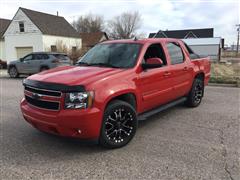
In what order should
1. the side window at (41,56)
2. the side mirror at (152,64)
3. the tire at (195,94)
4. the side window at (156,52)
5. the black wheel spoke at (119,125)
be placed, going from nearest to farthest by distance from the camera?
the black wheel spoke at (119,125), the side mirror at (152,64), the side window at (156,52), the tire at (195,94), the side window at (41,56)

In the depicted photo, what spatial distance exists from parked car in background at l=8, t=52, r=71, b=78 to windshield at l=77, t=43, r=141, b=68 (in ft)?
30.5

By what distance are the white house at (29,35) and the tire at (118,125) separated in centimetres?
2447

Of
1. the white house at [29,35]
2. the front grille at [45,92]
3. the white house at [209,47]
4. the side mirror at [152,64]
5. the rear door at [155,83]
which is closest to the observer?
the front grille at [45,92]

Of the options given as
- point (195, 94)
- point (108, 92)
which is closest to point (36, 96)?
point (108, 92)

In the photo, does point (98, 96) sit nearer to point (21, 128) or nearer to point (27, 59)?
point (21, 128)

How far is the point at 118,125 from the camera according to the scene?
3994 millimetres

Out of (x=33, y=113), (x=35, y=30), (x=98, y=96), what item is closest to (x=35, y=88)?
(x=33, y=113)

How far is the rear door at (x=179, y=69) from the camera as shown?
A: 535 centimetres

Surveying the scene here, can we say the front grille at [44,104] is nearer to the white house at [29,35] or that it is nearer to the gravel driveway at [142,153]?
the gravel driveway at [142,153]

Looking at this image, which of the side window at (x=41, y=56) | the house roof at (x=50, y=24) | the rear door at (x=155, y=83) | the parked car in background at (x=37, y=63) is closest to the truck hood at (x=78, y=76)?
the rear door at (x=155, y=83)

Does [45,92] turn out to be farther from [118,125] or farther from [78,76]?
[118,125]

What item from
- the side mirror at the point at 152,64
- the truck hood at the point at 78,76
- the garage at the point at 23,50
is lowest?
the truck hood at the point at 78,76

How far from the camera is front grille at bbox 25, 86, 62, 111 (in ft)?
11.7

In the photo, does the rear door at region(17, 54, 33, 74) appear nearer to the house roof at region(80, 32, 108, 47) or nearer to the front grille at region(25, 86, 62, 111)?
the front grille at region(25, 86, 62, 111)
